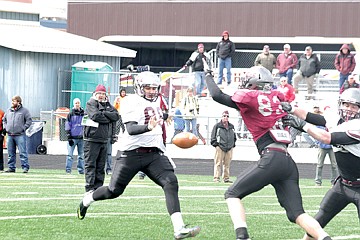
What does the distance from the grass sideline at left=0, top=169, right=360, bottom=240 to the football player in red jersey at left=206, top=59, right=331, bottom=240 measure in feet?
Result: 4.68

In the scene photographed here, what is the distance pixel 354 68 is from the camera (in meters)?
27.4

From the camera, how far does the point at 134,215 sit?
12258mm

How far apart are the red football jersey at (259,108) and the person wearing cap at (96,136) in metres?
6.41

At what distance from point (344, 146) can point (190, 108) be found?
1857 cm

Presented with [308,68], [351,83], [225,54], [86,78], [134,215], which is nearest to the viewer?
[134,215]

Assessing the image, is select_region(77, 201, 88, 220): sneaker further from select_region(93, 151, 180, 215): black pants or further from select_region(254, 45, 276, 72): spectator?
select_region(254, 45, 276, 72): spectator

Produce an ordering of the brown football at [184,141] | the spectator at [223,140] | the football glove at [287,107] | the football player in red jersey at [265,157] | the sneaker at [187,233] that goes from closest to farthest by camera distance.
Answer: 1. the football player in red jersey at [265,157]
2. the football glove at [287,107]
3. the sneaker at [187,233]
4. the brown football at [184,141]
5. the spectator at [223,140]

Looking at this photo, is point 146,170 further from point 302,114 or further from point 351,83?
point 351,83

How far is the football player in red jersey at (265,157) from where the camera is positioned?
8961 mm

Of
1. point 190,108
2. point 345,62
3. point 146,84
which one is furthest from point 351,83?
point 146,84

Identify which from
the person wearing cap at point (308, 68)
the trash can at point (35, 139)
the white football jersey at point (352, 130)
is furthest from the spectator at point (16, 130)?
the white football jersey at point (352, 130)

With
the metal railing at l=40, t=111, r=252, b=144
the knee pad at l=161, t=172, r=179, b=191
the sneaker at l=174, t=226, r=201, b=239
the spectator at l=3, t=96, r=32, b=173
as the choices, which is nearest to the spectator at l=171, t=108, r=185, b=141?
the metal railing at l=40, t=111, r=252, b=144

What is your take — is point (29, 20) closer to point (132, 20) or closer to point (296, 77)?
point (132, 20)

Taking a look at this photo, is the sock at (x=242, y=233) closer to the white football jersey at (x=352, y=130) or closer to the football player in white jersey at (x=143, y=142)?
the white football jersey at (x=352, y=130)
